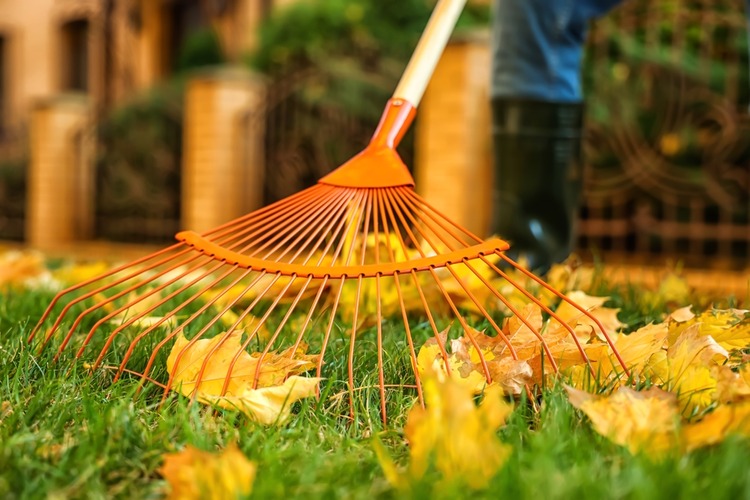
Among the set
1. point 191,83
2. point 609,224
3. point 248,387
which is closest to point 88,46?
point 191,83

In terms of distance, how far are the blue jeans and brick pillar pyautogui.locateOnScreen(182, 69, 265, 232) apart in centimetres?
427

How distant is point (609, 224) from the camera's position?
16.7 feet

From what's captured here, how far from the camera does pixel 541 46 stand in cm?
229

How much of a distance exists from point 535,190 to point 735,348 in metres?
1.05

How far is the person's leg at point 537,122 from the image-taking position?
231 cm

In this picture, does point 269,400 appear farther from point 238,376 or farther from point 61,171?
point 61,171

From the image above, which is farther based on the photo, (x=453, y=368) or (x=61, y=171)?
(x=61, y=171)

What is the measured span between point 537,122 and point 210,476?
1693mm

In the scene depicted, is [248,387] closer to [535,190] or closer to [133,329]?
[133,329]

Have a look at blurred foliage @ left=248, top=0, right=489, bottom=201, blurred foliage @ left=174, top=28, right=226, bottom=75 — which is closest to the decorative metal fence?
blurred foliage @ left=248, top=0, right=489, bottom=201

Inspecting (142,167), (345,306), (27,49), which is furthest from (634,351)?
(27,49)

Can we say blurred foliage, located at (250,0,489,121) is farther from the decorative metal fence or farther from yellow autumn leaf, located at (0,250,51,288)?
yellow autumn leaf, located at (0,250,51,288)

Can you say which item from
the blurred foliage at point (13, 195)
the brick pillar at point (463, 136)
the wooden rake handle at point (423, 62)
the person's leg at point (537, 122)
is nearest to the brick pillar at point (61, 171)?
the blurred foliage at point (13, 195)

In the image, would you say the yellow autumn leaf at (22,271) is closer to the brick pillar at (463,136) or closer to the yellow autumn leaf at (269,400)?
the yellow autumn leaf at (269,400)
